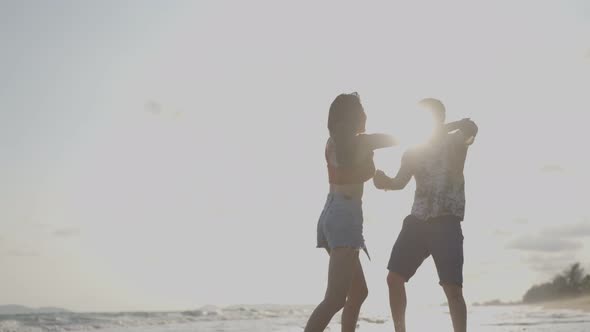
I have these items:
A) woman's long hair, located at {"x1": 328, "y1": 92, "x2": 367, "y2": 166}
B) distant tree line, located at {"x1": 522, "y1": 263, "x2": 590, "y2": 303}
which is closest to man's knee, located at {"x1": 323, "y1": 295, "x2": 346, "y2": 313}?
woman's long hair, located at {"x1": 328, "y1": 92, "x2": 367, "y2": 166}

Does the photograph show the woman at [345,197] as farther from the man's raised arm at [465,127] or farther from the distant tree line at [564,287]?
the distant tree line at [564,287]

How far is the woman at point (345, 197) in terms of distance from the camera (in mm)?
4922

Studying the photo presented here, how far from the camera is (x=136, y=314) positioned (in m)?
27.5

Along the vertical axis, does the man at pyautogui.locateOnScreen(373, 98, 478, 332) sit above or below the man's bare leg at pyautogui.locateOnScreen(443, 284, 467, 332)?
above

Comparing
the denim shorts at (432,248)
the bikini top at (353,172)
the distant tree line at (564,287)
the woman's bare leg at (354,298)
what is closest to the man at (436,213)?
the denim shorts at (432,248)

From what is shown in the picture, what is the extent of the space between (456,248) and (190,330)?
955 cm

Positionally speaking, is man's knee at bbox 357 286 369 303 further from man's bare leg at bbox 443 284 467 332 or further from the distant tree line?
the distant tree line

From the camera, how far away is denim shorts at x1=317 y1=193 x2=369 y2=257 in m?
4.91

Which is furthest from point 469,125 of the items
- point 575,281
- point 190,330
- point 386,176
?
point 575,281

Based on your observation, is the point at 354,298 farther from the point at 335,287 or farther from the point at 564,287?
the point at 564,287

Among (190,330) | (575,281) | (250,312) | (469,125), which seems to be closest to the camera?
(469,125)

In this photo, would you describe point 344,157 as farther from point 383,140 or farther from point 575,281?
point 575,281

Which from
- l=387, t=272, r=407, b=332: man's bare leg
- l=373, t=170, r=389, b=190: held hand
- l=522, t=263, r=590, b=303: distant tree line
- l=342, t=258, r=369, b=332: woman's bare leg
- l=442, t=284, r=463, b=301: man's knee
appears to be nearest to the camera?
l=342, t=258, r=369, b=332: woman's bare leg

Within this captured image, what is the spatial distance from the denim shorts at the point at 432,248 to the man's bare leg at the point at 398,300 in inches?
2.8
